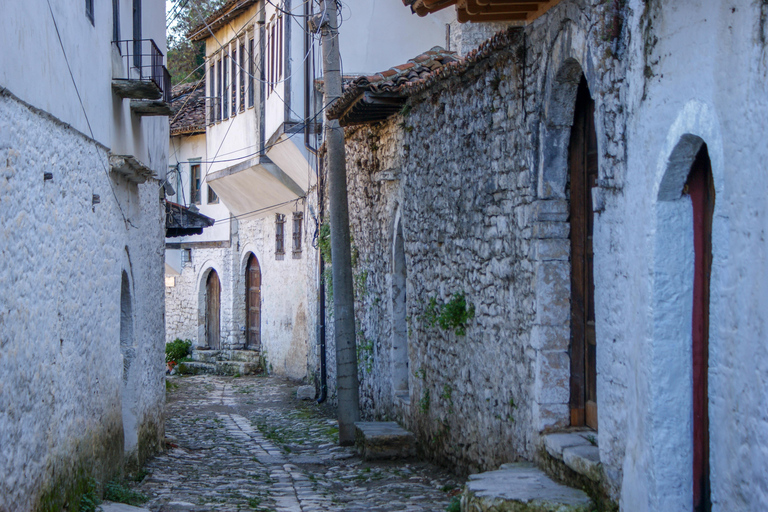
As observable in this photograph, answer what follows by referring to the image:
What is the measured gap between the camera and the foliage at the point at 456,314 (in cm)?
720

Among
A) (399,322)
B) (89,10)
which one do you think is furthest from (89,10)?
(399,322)

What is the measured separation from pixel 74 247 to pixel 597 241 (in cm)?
403

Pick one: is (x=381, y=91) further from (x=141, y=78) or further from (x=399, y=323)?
(x=399, y=323)

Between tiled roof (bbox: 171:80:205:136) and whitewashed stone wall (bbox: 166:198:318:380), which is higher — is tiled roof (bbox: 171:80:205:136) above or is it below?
above

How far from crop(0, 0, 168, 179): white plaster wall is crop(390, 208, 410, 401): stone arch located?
128 inches

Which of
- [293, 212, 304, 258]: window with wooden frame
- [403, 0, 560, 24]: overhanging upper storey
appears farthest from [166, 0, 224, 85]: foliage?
[403, 0, 560, 24]: overhanging upper storey

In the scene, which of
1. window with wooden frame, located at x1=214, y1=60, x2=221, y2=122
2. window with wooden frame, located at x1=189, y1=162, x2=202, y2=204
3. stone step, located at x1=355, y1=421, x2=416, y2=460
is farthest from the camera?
window with wooden frame, located at x1=189, y1=162, x2=202, y2=204

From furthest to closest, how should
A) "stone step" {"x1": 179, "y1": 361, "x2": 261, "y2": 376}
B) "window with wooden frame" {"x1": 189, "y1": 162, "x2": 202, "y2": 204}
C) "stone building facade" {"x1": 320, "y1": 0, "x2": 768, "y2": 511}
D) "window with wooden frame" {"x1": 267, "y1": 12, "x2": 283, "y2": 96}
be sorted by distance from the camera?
"window with wooden frame" {"x1": 189, "y1": 162, "x2": 202, "y2": 204} → "stone step" {"x1": 179, "y1": 361, "x2": 261, "y2": 376} → "window with wooden frame" {"x1": 267, "y1": 12, "x2": 283, "y2": 96} → "stone building facade" {"x1": 320, "y1": 0, "x2": 768, "y2": 511}

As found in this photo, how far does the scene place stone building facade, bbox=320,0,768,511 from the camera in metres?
3.24

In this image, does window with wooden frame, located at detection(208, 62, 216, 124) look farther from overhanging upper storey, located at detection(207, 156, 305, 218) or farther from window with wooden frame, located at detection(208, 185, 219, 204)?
window with wooden frame, located at detection(208, 185, 219, 204)

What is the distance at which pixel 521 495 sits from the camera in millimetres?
4848

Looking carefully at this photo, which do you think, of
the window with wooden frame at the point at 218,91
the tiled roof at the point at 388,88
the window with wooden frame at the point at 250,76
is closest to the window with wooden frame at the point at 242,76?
the window with wooden frame at the point at 250,76

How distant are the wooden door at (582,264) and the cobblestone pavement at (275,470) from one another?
153cm

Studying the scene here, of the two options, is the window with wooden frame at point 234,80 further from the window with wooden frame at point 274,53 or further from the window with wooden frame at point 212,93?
the window with wooden frame at point 274,53
